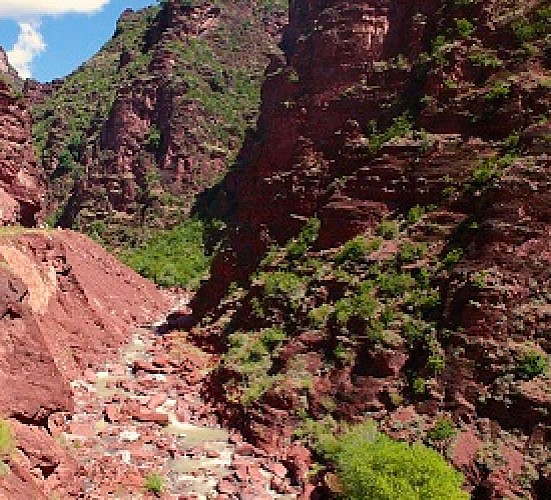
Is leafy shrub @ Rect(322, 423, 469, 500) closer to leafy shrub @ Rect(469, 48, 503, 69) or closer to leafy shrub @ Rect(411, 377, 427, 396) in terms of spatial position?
leafy shrub @ Rect(411, 377, 427, 396)

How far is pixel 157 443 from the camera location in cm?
2389

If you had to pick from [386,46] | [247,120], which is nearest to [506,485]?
[386,46]

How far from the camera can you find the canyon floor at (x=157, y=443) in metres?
20.8

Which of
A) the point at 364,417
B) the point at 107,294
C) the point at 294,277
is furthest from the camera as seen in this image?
the point at 107,294

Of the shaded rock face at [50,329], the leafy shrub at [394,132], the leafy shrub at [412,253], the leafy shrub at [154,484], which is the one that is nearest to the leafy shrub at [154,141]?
the shaded rock face at [50,329]

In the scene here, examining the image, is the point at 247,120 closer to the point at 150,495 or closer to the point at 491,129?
the point at 491,129

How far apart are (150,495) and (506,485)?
10.4 m

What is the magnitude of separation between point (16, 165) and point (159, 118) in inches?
2225

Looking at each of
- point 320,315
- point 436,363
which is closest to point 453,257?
point 436,363

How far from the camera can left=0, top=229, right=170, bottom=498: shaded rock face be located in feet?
60.8

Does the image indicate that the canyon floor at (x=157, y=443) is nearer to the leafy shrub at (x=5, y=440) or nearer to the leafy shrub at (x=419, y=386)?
the leafy shrub at (x=5, y=440)

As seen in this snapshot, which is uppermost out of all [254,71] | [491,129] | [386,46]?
[254,71]

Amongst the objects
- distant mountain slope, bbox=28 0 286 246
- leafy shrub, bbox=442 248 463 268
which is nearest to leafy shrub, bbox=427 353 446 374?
leafy shrub, bbox=442 248 463 268

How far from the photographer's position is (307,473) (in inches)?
864
